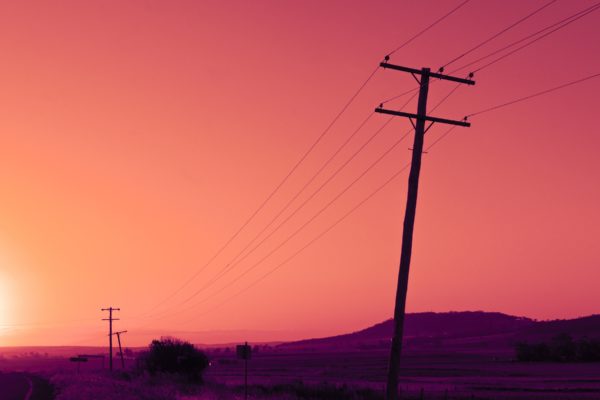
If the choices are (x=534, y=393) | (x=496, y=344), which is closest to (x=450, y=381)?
(x=534, y=393)

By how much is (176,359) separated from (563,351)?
2327 inches

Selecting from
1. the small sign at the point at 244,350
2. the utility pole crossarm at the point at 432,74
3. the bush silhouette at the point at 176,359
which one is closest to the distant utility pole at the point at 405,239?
the utility pole crossarm at the point at 432,74

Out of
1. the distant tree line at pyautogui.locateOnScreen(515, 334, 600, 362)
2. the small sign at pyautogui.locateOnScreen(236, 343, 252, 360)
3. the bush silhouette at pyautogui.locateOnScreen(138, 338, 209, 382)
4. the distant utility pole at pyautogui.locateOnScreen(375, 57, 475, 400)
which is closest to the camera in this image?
the distant utility pole at pyautogui.locateOnScreen(375, 57, 475, 400)

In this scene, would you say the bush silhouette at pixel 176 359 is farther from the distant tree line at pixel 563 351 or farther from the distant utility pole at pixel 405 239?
the distant tree line at pixel 563 351

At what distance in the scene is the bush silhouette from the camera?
66562mm

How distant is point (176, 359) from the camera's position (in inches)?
2643

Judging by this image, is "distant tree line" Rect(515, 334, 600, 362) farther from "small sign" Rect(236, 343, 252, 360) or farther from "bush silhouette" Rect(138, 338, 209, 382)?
"small sign" Rect(236, 343, 252, 360)

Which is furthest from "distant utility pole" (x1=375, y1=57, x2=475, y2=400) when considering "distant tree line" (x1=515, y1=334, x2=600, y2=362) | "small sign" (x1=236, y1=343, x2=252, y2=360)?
"distant tree line" (x1=515, y1=334, x2=600, y2=362)

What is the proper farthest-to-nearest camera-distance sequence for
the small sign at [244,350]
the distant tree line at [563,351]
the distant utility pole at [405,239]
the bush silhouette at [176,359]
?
the distant tree line at [563,351], the bush silhouette at [176,359], the small sign at [244,350], the distant utility pole at [405,239]

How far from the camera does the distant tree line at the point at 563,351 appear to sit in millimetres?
100875

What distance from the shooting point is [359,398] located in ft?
144

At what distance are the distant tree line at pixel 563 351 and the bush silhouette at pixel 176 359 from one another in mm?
54525

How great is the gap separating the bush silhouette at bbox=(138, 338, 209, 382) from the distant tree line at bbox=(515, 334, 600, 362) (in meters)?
54.5

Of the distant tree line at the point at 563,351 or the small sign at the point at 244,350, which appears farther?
the distant tree line at the point at 563,351
